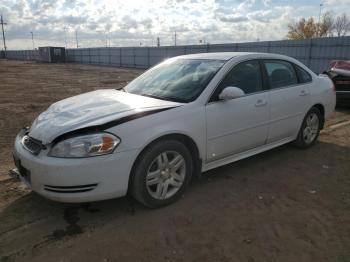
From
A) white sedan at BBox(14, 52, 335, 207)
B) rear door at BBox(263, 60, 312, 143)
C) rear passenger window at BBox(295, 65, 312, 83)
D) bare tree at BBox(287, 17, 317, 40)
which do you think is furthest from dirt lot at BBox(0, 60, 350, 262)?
bare tree at BBox(287, 17, 317, 40)

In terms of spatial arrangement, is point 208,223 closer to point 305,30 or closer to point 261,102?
point 261,102

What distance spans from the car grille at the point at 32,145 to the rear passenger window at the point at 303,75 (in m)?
3.90

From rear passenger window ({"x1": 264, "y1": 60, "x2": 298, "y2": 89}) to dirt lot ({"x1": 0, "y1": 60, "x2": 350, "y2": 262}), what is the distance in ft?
4.03

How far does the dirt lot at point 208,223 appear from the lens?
2.88m

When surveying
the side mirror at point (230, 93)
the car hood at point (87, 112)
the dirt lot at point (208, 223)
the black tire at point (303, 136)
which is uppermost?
the side mirror at point (230, 93)

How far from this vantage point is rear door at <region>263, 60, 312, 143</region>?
4711 millimetres

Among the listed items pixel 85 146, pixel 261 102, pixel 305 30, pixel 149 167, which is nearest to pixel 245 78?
pixel 261 102

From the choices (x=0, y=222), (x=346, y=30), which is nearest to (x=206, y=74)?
(x=0, y=222)

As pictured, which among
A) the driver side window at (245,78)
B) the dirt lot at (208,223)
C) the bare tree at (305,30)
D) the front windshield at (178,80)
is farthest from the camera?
the bare tree at (305,30)

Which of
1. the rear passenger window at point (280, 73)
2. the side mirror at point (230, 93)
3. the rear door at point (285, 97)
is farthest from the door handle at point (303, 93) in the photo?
the side mirror at point (230, 93)

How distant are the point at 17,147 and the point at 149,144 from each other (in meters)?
1.41

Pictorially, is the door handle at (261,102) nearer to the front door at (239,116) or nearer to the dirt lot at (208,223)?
the front door at (239,116)

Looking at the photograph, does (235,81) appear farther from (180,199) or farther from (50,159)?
(50,159)

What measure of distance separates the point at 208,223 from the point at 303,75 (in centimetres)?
319
